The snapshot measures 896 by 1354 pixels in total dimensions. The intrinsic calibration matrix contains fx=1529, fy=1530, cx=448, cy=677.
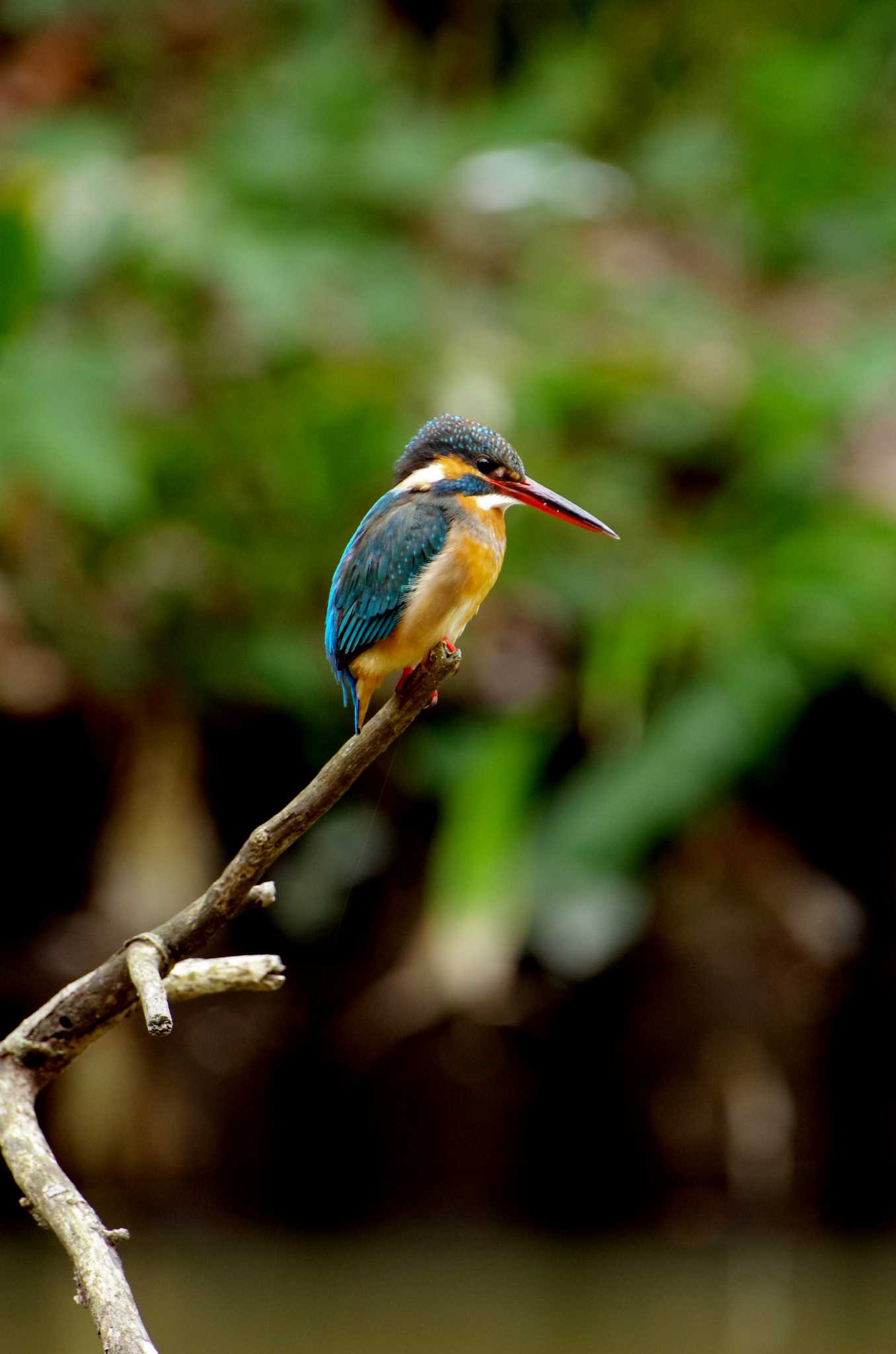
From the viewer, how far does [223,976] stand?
31.6 inches

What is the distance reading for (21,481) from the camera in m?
2.99

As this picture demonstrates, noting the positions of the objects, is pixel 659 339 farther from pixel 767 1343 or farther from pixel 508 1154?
pixel 767 1343

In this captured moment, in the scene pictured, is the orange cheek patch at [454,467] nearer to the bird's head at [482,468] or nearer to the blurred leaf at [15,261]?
the bird's head at [482,468]

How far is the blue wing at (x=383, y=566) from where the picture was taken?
721 millimetres

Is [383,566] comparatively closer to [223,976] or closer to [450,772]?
[223,976]

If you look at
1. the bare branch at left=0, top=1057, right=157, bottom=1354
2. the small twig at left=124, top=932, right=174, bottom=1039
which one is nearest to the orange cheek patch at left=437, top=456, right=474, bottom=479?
the small twig at left=124, top=932, right=174, bottom=1039

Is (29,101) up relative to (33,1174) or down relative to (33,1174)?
up

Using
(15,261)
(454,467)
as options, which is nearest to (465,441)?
(454,467)

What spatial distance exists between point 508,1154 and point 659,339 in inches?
71.5

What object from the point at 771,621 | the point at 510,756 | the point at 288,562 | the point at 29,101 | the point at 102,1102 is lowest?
the point at 102,1102

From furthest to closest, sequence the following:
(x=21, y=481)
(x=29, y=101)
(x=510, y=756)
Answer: (x=29, y=101) < (x=21, y=481) < (x=510, y=756)

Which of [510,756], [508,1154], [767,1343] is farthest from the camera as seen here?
[508,1154]

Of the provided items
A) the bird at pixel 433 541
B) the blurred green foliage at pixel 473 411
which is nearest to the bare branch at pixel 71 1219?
Answer: the bird at pixel 433 541

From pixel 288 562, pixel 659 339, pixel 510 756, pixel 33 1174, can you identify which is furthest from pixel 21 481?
pixel 33 1174
